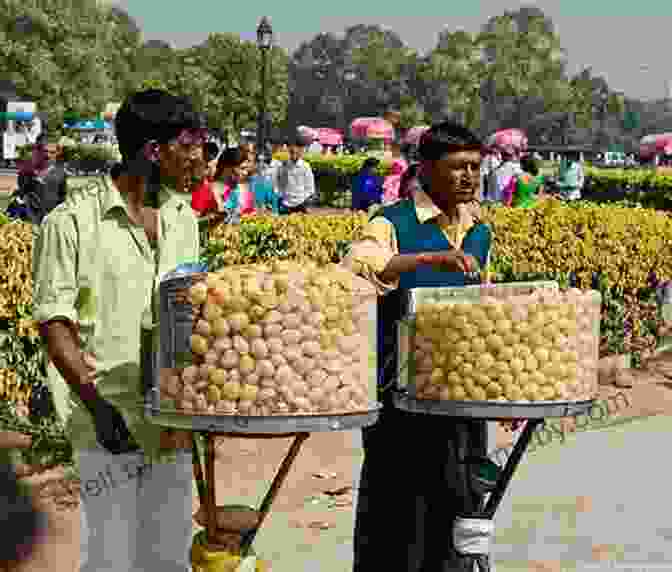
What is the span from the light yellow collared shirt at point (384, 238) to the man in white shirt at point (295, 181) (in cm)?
1445

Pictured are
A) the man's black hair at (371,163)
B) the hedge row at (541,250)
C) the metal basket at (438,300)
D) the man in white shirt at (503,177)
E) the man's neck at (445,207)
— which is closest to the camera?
the metal basket at (438,300)

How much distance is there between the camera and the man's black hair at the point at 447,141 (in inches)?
162

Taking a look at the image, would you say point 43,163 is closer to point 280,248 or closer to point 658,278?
point 280,248

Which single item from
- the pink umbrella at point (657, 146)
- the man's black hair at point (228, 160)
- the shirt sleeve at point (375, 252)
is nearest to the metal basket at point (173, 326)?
the shirt sleeve at point (375, 252)

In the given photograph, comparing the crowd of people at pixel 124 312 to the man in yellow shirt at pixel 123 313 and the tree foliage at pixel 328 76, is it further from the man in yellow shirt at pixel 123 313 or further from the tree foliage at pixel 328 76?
the tree foliage at pixel 328 76

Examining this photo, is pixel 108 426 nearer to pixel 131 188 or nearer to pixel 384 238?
pixel 131 188

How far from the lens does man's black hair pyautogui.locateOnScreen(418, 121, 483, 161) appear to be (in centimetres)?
411

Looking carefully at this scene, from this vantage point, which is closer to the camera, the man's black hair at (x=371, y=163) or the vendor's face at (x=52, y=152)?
the vendor's face at (x=52, y=152)

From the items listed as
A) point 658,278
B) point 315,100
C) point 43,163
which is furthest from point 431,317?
point 315,100

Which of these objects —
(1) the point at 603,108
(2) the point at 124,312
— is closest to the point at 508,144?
(2) the point at 124,312

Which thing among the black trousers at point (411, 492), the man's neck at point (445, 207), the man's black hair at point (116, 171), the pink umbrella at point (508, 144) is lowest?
the black trousers at point (411, 492)

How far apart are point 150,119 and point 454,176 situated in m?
1.31

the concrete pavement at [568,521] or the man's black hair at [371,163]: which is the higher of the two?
the man's black hair at [371,163]

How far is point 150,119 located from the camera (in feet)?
10.4
